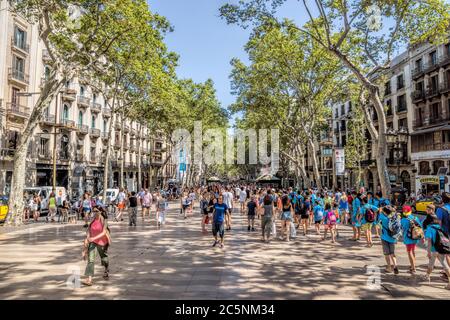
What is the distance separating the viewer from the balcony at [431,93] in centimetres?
2881

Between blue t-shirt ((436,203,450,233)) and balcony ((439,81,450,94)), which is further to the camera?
balcony ((439,81,450,94))

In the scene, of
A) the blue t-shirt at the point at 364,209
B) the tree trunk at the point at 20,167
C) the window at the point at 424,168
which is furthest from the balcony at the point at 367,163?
the tree trunk at the point at 20,167


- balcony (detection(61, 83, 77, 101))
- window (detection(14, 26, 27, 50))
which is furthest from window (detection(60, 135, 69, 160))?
window (detection(14, 26, 27, 50))

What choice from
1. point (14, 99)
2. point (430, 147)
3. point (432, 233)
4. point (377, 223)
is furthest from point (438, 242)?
point (14, 99)

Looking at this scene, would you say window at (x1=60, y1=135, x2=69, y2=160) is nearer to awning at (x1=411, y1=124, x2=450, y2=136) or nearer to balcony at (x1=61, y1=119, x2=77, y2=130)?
balcony at (x1=61, y1=119, x2=77, y2=130)

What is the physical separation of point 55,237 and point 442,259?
38.9ft

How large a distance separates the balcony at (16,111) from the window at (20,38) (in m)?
4.98

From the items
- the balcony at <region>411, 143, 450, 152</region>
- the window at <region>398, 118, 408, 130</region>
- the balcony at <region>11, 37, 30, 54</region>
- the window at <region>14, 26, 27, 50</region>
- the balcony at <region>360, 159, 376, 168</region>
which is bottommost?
the balcony at <region>360, 159, 376, 168</region>

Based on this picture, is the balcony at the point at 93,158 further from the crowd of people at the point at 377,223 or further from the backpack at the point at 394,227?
the backpack at the point at 394,227

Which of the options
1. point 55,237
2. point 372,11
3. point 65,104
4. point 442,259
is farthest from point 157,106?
point 442,259

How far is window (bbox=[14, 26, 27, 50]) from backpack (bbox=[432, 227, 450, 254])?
3047cm

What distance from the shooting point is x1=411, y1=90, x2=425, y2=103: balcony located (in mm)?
30656

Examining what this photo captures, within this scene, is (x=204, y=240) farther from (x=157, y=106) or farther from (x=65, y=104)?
(x=65, y=104)
